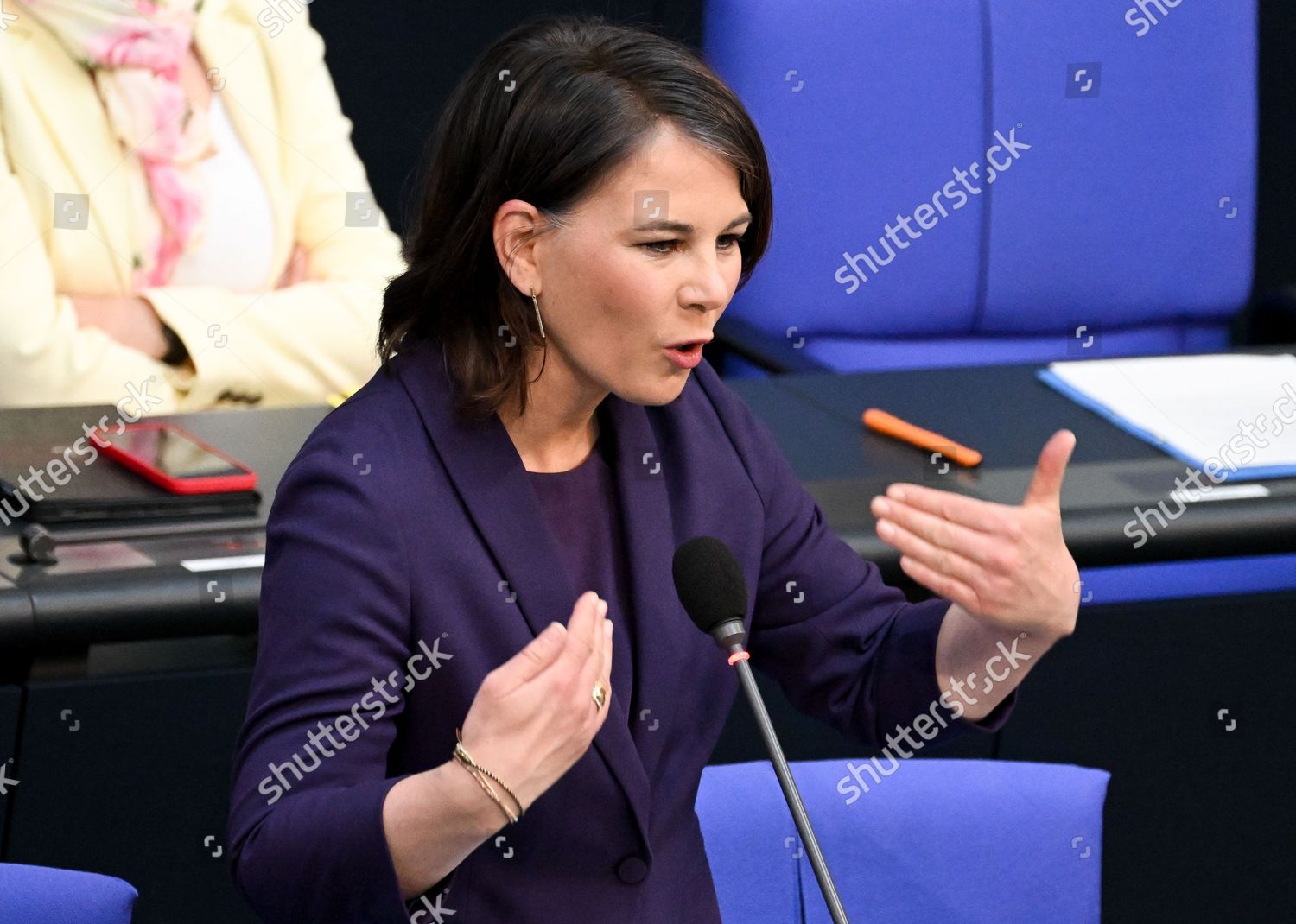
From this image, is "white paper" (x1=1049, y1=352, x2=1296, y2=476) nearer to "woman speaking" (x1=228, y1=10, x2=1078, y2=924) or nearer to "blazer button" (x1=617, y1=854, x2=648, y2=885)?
"woman speaking" (x1=228, y1=10, x2=1078, y2=924)

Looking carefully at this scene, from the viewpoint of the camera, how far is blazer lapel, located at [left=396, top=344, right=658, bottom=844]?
1188 mm

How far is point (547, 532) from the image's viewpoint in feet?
3.97

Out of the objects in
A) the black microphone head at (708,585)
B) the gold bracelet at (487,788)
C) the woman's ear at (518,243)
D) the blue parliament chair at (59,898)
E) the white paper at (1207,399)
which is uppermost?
the woman's ear at (518,243)

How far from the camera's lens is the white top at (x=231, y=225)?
245 cm

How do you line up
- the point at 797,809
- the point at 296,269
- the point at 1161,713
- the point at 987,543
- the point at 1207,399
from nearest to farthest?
the point at 797,809
the point at 987,543
the point at 1161,713
the point at 1207,399
the point at 296,269

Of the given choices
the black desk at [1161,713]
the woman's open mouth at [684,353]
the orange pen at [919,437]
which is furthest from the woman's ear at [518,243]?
the orange pen at [919,437]

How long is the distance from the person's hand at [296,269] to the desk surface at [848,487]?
2.11ft

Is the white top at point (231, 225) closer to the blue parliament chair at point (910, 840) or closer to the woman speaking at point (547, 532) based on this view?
the woman speaking at point (547, 532)

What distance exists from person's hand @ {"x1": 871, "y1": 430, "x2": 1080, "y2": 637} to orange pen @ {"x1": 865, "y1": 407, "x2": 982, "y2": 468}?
2.09 ft

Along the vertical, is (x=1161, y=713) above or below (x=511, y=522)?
below

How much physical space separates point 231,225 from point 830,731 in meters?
1.20

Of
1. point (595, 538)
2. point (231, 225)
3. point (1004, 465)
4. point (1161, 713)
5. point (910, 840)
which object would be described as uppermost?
point (231, 225)

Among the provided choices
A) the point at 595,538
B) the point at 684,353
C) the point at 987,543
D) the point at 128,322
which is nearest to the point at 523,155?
the point at 684,353

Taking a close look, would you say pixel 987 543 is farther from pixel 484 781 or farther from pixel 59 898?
pixel 59 898
